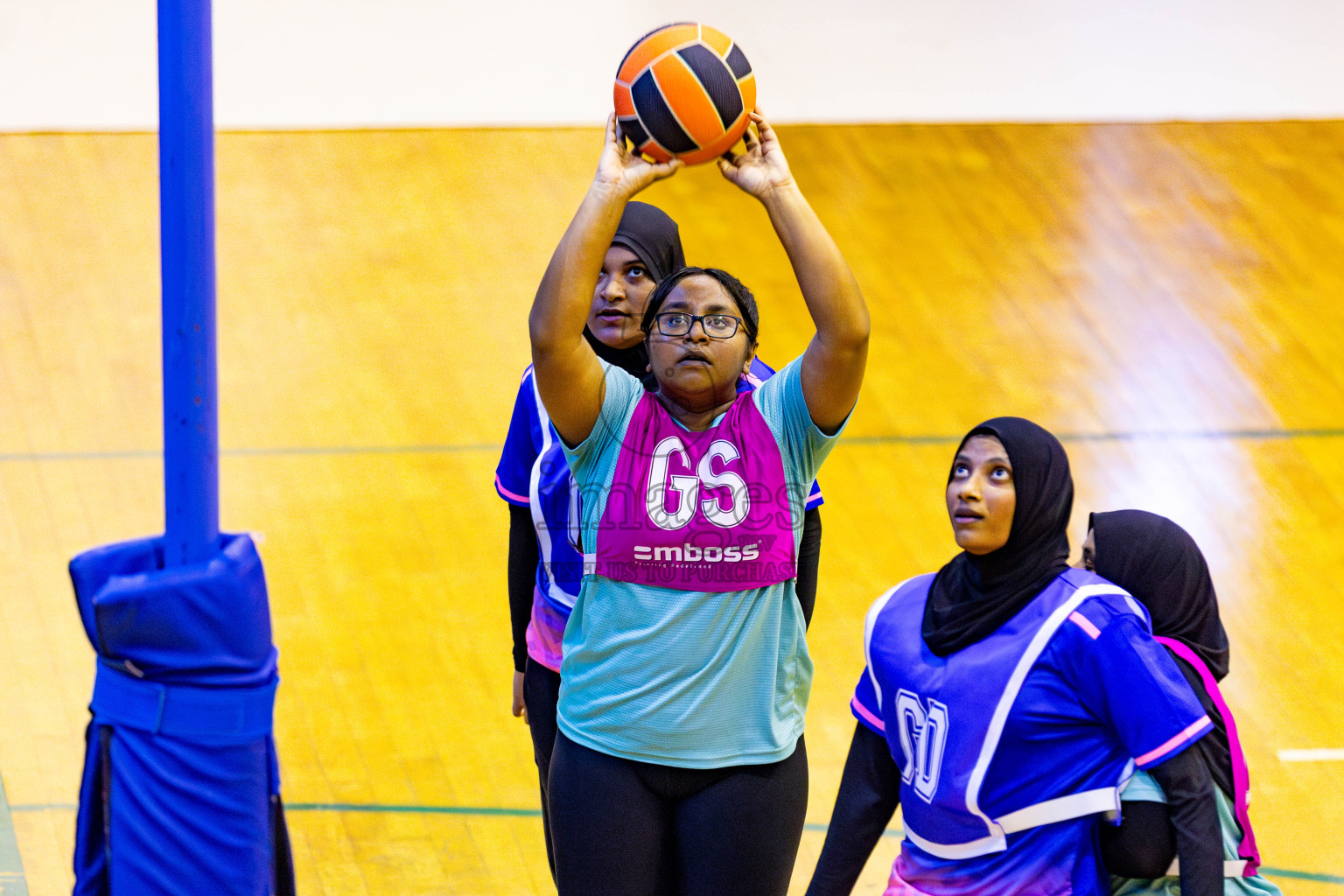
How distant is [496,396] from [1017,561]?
177 inches

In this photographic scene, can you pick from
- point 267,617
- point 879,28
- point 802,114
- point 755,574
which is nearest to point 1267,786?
point 755,574

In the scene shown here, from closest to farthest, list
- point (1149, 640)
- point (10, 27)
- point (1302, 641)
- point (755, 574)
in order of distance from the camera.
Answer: point (1149, 640), point (755, 574), point (1302, 641), point (10, 27)

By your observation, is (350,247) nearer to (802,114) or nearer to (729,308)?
(802,114)

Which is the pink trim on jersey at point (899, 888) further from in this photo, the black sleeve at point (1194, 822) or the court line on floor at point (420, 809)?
the court line on floor at point (420, 809)

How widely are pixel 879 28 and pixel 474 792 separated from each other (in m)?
7.30

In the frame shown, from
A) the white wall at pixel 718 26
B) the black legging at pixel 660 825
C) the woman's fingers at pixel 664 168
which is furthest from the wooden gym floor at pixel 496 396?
the woman's fingers at pixel 664 168

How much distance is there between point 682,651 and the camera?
2459 mm

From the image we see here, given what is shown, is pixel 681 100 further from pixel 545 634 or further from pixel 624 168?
pixel 545 634

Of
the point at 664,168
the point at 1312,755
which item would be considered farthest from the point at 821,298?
the point at 1312,755

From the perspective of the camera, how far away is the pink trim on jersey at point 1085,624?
229 centimetres

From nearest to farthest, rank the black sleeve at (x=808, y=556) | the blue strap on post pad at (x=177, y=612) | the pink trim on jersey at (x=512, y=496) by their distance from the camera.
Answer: the blue strap on post pad at (x=177, y=612) → the black sleeve at (x=808, y=556) → the pink trim on jersey at (x=512, y=496)

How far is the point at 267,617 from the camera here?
80.9 inches

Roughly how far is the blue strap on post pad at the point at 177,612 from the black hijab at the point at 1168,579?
4.76 feet

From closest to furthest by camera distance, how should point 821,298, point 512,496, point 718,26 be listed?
point 821,298, point 512,496, point 718,26
